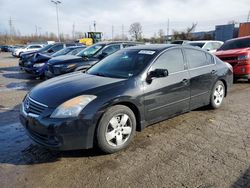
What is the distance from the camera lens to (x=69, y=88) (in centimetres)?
351

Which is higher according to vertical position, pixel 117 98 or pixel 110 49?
pixel 110 49

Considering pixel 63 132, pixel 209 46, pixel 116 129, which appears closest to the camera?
pixel 63 132

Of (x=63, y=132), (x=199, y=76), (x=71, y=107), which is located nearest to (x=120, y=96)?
(x=71, y=107)

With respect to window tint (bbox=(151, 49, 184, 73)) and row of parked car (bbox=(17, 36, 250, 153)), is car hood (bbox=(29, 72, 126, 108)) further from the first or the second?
window tint (bbox=(151, 49, 184, 73))

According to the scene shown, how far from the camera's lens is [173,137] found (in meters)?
4.00

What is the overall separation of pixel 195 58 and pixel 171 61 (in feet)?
2.74

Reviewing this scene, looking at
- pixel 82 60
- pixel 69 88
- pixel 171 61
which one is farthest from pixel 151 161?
pixel 82 60

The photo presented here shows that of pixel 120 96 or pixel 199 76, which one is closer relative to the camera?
pixel 120 96

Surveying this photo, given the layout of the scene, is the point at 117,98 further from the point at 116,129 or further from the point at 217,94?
the point at 217,94

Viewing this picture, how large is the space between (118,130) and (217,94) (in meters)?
3.04

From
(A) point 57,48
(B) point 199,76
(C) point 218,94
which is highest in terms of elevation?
(A) point 57,48

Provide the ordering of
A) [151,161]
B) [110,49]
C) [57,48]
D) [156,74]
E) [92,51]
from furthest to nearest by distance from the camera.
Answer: [57,48]
[92,51]
[110,49]
[156,74]
[151,161]

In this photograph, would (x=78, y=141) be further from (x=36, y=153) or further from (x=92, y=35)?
(x=92, y=35)

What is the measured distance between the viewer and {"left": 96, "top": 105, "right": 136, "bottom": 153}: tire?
3.28 meters
